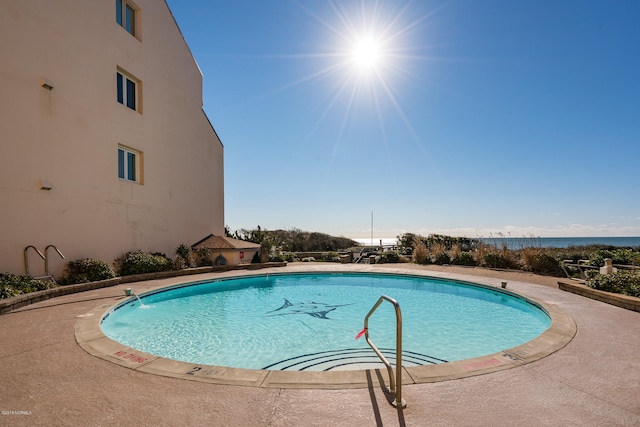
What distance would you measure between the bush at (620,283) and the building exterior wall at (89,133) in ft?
48.5

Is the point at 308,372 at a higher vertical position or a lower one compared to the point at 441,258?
lower

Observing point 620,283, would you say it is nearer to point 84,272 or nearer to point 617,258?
point 617,258

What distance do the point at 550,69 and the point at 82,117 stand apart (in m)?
16.5

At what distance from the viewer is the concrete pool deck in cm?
260

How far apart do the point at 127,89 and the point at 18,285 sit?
796cm

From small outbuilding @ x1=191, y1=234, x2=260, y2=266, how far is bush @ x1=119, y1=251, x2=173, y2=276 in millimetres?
2754

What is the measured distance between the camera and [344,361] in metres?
4.98

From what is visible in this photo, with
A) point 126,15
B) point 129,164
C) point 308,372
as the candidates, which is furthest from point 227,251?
point 308,372

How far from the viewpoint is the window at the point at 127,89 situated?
11.5 m

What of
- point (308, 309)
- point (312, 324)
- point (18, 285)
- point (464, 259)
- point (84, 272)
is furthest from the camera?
point (464, 259)

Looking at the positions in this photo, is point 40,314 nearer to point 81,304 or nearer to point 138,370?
point 81,304

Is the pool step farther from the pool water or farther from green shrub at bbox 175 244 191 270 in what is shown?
green shrub at bbox 175 244 191 270

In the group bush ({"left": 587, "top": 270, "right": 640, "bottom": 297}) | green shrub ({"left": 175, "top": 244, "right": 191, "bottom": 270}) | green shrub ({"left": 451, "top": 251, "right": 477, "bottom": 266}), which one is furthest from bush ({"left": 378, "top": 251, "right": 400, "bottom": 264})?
green shrub ({"left": 175, "top": 244, "right": 191, "bottom": 270})

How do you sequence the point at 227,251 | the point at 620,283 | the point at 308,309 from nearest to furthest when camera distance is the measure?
the point at 620,283 → the point at 308,309 → the point at 227,251
